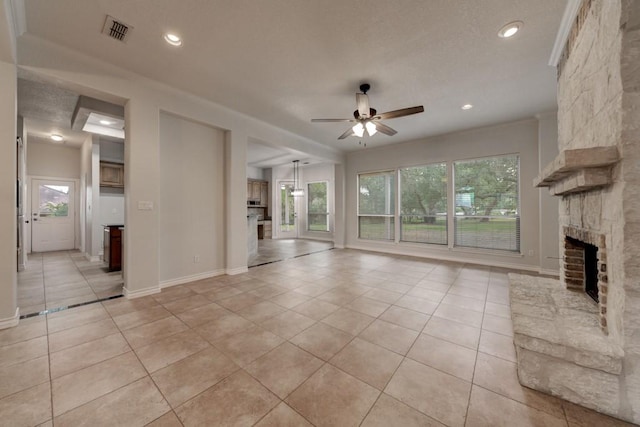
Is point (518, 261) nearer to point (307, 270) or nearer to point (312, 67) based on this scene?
point (307, 270)

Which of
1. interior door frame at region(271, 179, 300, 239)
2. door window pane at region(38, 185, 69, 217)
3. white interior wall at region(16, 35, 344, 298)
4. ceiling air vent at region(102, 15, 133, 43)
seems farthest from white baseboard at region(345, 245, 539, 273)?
door window pane at region(38, 185, 69, 217)

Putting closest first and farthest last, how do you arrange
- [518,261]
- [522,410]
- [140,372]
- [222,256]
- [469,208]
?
[522,410] < [140,372] < [222,256] < [518,261] < [469,208]

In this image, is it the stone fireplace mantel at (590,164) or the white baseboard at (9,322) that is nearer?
the stone fireplace mantel at (590,164)

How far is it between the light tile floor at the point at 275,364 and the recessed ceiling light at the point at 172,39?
2.93m

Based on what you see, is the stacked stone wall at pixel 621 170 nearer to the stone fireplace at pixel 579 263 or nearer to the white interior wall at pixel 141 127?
the stone fireplace at pixel 579 263

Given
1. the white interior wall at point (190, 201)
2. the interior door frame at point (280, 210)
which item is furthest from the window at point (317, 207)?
the white interior wall at point (190, 201)

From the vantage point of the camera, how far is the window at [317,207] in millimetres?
9211

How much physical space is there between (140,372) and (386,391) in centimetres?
175

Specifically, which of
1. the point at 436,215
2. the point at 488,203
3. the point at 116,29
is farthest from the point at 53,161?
the point at 488,203

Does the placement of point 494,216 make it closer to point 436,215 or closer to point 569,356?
point 436,215

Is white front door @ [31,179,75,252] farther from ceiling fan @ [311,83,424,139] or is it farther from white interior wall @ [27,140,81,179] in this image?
ceiling fan @ [311,83,424,139]

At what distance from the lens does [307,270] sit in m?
4.58

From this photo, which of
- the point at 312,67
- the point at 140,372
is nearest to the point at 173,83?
the point at 312,67

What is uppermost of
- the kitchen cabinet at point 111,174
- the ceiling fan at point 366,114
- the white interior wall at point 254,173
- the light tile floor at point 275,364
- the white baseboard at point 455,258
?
the white interior wall at point 254,173
